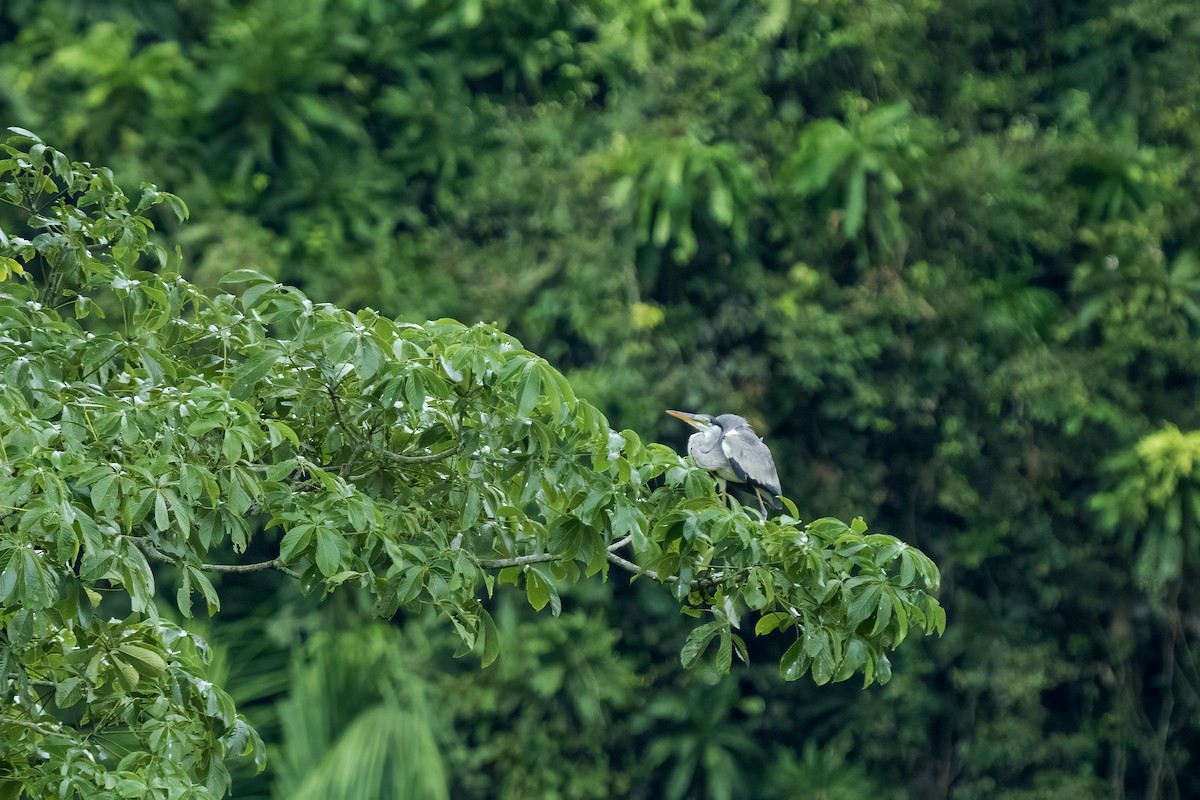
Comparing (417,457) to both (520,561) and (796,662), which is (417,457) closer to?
(520,561)

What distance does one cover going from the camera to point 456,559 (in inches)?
122

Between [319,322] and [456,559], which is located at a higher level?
[319,322]

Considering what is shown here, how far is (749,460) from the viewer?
14.9 feet

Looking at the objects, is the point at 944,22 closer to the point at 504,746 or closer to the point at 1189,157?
the point at 1189,157

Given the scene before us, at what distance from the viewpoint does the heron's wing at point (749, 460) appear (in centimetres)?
449

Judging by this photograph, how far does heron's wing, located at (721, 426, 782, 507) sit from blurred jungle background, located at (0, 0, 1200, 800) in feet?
15.6

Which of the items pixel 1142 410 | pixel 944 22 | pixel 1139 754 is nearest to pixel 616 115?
pixel 944 22

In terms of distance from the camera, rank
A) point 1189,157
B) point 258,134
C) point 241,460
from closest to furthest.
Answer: point 241,460 < point 1189,157 < point 258,134

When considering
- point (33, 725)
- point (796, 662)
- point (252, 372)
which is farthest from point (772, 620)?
point (33, 725)

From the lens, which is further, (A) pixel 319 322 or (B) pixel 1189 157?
(B) pixel 1189 157

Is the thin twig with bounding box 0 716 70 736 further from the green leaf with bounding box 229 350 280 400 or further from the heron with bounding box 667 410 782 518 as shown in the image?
the heron with bounding box 667 410 782 518

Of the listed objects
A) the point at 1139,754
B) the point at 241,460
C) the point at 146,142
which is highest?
the point at 241,460

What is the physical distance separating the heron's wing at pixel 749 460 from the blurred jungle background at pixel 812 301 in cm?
475

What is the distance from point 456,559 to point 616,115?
7302 millimetres
